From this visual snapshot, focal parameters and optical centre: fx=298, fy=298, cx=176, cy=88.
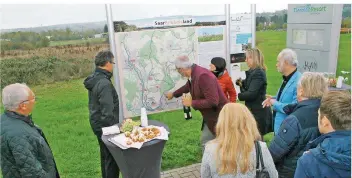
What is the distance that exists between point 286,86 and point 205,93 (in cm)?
91

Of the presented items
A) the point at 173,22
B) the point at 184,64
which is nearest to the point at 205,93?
the point at 184,64

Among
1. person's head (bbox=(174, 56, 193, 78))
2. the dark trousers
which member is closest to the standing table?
the dark trousers

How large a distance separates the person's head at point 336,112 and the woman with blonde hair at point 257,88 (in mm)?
2029

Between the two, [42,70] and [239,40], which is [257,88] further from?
[42,70]

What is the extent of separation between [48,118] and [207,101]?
4.48 meters

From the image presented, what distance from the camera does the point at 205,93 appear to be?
3.48 meters

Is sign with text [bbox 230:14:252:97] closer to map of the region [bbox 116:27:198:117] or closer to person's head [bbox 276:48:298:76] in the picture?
map of the region [bbox 116:27:198:117]

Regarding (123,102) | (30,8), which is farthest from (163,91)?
(30,8)

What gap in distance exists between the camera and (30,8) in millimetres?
4199

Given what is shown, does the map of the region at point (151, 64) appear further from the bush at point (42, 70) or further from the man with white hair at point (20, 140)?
the bush at point (42, 70)

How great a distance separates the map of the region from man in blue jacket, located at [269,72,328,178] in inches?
93.5

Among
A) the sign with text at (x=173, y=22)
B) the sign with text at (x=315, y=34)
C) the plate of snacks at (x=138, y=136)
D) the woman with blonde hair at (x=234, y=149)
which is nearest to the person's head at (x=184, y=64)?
the plate of snacks at (x=138, y=136)

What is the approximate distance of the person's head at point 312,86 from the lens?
8.03 feet

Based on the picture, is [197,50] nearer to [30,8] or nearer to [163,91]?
[163,91]
